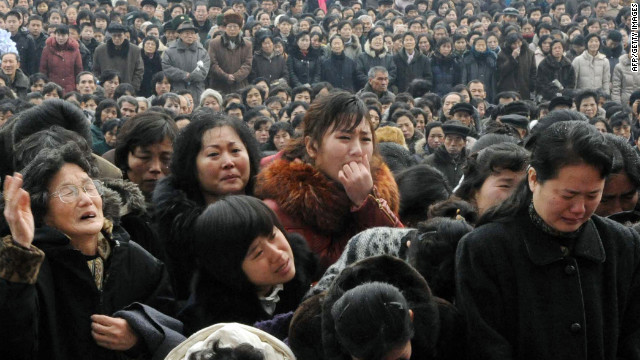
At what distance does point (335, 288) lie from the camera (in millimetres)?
2486

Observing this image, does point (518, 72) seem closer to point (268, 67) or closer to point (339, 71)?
point (339, 71)

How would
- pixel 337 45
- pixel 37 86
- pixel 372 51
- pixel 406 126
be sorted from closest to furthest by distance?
pixel 406 126 < pixel 37 86 < pixel 337 45 < pixel 372 51

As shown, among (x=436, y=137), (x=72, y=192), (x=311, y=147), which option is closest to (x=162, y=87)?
(x=436, y=137)

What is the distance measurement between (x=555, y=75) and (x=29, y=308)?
1345 cm

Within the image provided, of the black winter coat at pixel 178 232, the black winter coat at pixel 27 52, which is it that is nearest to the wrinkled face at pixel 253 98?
the black winter coat at pixel 27 52

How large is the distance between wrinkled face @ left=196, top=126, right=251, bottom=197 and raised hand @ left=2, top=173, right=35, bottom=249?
108 cm

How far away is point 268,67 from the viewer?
14039 mm

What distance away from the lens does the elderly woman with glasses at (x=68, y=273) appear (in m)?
2.56

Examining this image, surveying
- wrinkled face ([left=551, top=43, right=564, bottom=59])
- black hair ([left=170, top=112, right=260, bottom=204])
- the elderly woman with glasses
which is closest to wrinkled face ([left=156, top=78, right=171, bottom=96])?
wrinkled face ([left=551, top=43, right=564, bottom=59])

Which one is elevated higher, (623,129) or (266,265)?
(266,265)

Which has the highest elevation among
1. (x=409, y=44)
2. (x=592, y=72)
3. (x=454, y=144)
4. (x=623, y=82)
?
(x=409, y=44)

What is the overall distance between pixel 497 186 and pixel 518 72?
11766 millimetres

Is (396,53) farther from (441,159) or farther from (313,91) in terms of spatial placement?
(441,159)

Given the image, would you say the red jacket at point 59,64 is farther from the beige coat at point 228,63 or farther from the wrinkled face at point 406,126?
the wrinkled face at point 406,126
